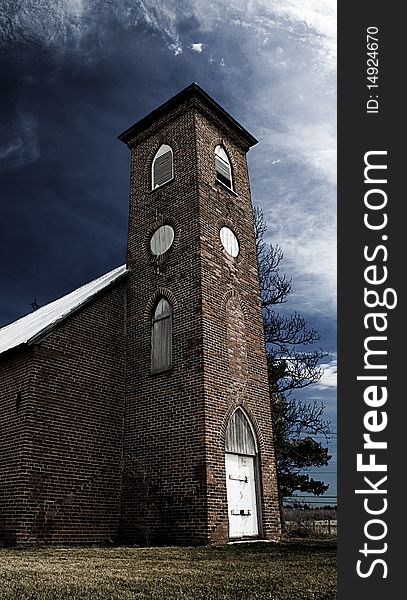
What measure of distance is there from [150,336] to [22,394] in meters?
3.62

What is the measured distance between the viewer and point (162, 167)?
16891 mm

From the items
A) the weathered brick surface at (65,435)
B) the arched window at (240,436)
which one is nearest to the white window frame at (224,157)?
the weathered brick surface at (65,435)

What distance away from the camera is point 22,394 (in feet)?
40.7

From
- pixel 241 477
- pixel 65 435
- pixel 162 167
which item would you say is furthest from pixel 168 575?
pixel 162 167

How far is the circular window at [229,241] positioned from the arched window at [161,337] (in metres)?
2.50

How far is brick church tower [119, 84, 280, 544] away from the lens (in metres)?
12.2

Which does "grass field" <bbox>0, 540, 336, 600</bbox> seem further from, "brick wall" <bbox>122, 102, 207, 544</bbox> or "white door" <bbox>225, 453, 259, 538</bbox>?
"white door" <bbox>225, 453, 259, 538</bbox>

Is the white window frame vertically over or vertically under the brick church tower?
over

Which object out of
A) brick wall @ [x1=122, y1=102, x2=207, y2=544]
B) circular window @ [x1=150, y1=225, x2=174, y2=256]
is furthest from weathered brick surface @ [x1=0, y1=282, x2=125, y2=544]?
circular window @ [x1=150, y1=225, x2=174, y2=256]

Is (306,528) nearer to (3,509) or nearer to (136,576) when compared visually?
(3,509)

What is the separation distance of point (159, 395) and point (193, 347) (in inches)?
59.3

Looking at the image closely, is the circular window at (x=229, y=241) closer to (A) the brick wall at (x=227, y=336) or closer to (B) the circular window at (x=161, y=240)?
(A) the brick wall at (x=227, y=336)

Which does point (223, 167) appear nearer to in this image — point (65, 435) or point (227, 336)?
point (227, 336)

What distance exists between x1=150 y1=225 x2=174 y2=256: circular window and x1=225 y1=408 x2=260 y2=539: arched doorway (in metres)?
5.01
